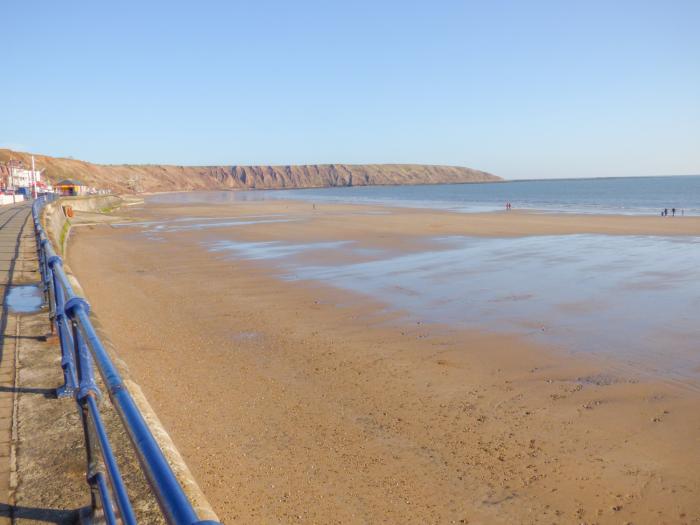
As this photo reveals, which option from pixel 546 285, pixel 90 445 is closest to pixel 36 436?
pixel 90 445

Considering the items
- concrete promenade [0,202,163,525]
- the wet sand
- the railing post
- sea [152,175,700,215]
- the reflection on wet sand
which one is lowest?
the wet sand

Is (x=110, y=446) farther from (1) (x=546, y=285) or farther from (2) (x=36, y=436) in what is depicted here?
(1) (x=546, y=285)

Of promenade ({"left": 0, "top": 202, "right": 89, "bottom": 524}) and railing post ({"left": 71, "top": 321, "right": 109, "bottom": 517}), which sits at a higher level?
railing post ({"left": 71, "top": 321, "right": 109, "bottom": 517})

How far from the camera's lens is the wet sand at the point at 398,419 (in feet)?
15.3

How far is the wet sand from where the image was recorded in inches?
183

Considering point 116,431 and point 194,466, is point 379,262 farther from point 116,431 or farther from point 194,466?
point 116,431

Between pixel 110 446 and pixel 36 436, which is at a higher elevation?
pixel 110 446

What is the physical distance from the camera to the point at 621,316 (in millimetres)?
10516

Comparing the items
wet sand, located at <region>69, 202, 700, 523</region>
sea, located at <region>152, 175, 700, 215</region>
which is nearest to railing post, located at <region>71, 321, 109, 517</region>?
wet sand, located at <region>69, 202, 700, 523</region>

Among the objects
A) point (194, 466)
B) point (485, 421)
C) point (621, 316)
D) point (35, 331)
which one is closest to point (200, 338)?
point (35, 331)

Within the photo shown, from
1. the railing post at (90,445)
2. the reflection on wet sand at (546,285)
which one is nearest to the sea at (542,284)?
the reflection on wet sand at (546,285)

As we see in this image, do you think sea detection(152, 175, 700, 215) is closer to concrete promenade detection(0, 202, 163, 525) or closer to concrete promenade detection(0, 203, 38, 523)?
concrete promenade detection(0, 203, 38, 523)

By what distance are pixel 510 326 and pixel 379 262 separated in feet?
26.0

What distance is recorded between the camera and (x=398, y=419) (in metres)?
6.21
